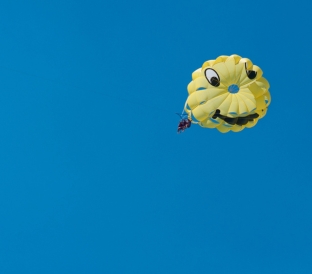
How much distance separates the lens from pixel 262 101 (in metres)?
32.6

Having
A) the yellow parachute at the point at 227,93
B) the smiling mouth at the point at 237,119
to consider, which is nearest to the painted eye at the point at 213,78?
the yellow parachute at the point at 227,93

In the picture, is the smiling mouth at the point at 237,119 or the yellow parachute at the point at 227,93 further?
the smiling mouth at the point at 237,119

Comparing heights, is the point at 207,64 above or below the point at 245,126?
above

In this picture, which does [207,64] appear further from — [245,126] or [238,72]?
[245,126]

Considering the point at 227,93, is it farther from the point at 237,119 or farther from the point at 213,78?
the point at 237,119

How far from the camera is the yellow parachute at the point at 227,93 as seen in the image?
105 feet

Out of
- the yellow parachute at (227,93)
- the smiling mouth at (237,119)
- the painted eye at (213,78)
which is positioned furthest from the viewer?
the smiling mouth at (237,119)

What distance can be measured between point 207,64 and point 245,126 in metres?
4.50

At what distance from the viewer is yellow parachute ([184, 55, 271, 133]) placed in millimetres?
31891

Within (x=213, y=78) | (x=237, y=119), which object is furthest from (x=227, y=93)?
(x=237, y=119)

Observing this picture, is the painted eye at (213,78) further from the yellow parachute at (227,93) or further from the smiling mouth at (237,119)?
the smiling mouth at (237,119)

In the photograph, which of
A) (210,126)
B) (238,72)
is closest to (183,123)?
(210,126)

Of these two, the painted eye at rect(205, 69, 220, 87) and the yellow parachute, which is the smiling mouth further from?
the painted eye at rect(205, 69, 220, 87)

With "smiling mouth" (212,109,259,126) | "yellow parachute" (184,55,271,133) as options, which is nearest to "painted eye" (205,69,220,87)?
"yellow parachute" (184,55,271,133)
